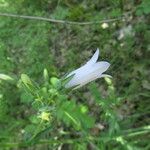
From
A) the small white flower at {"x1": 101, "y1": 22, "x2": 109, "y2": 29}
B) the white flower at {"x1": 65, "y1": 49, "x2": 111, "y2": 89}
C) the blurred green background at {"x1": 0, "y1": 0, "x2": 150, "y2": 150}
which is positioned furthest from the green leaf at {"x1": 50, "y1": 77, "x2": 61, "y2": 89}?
the small white flower at {"x1": 101, "y1": 22, "x2": 109, "y2": 29}

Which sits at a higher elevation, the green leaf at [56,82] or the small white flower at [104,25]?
the small white flower at [104,25]

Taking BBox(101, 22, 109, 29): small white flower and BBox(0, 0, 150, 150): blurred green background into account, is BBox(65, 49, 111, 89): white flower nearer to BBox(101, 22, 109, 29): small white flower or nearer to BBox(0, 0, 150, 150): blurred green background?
BBox(0, 0, 150, 150): blurred green background

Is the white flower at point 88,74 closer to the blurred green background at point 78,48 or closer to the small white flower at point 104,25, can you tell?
the blurred green background at point 78,48

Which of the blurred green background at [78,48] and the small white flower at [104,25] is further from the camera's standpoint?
the small white flower at [104,25]

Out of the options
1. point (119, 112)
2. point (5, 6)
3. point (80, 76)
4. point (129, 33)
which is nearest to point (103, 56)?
point (129, 33)

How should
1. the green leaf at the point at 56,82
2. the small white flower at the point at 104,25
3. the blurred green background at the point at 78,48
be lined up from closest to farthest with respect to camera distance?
the green leaf at the point at 56,82 < the blurred green background at the point at 78,48 < the small white flower at the point at 104,25

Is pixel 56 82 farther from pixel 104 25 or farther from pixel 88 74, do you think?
pixel 104 25

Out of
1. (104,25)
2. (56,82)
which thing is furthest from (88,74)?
(104,25)

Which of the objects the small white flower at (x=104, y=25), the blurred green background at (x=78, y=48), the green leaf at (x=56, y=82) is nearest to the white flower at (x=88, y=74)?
Answer: the green leaf at (x=56, y=82)

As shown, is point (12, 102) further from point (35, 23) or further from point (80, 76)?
point (80, 76)
